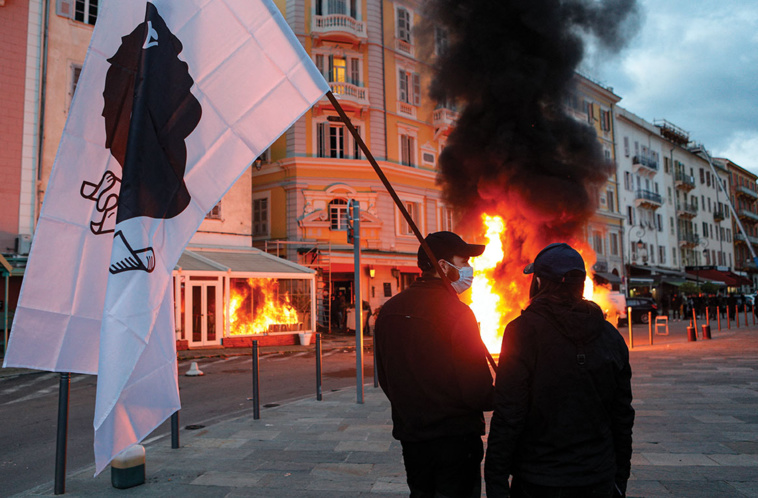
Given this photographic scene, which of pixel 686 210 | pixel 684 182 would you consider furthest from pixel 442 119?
pixel 686 210

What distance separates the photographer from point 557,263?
101 inches

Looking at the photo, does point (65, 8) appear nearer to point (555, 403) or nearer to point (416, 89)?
point (416, 89)

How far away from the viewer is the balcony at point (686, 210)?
173 feet

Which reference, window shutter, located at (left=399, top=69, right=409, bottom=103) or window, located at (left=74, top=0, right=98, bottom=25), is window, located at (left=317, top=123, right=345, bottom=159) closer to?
window shutter, located at (left=399, top=69, right=409, bottom=103)

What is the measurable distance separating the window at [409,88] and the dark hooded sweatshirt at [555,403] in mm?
27460

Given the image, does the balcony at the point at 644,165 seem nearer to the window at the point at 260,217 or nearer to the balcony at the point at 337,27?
the balcony at the point at 337,27

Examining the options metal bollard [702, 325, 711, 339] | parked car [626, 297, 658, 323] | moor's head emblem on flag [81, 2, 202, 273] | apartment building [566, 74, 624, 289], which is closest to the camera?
moor's head emblem on flag [81, 2, 202, 273]

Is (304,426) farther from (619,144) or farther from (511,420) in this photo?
(619,144)

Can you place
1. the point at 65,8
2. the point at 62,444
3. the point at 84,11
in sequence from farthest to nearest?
the point at 84,11, the point at 65,8, the point at 62,444

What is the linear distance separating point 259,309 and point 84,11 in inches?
462

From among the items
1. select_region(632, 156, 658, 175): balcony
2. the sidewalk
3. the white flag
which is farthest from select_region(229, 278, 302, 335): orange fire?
select_region(632, 156, 658, 175): balcony

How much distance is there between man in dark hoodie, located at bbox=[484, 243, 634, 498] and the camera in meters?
2.36

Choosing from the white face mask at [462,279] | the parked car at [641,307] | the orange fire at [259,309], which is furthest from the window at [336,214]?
the white face mask at [462,279]

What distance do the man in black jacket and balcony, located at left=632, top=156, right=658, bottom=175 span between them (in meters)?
48.5
